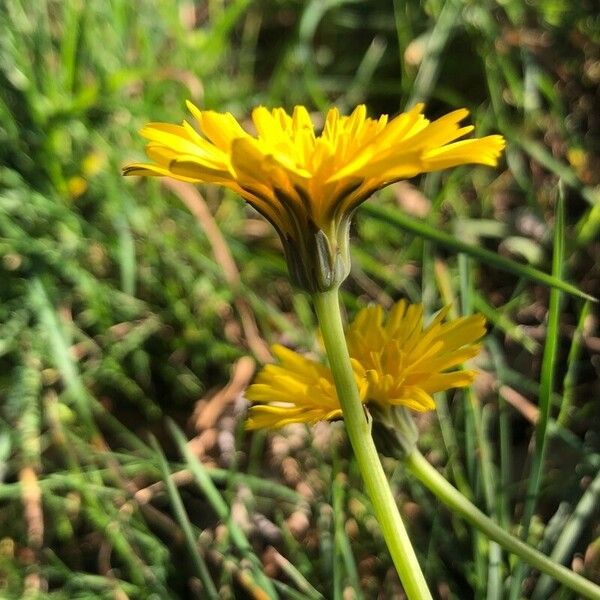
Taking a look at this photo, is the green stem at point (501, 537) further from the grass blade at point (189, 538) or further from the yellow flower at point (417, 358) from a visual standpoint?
the grass blade at point (189, 538)

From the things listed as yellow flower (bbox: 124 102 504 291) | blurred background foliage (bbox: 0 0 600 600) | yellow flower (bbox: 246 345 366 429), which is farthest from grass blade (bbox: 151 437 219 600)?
yellow flower (bbox: 124 102 504 291)

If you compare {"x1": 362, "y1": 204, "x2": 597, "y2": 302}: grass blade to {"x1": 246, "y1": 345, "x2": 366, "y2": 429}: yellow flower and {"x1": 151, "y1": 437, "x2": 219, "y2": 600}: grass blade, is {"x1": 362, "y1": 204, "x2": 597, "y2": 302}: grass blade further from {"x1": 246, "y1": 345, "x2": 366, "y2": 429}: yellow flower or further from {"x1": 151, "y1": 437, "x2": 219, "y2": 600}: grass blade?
{"x1": 151, "y1": 437, "x2": 219, "y2": 600}: grass blade

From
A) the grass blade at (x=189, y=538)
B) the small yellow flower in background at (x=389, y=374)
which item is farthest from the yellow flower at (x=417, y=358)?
the grass blade at (x=189, y=538)

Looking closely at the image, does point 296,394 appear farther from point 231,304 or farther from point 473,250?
point 231,304

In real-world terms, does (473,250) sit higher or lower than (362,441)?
higher

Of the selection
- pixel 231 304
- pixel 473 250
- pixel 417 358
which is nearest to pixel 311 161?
pixel 417 358

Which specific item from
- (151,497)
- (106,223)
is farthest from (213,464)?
(106,223)
